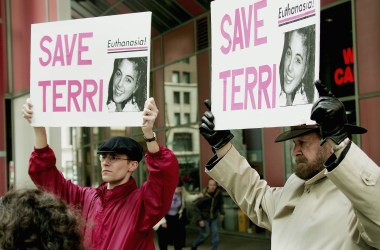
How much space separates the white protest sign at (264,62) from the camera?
2537mm

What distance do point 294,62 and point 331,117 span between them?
529mm

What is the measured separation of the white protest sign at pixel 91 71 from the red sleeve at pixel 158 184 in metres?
0.33

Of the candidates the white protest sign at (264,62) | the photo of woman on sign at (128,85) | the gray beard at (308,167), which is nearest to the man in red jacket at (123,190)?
the photo of woman on sign at (128,85)

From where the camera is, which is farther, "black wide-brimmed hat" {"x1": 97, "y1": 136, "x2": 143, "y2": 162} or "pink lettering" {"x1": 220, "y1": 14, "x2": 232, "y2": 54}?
"black wide-brimmed hat" {"x1": 97, "y1": 136, "x2": 143, "y2": 162}

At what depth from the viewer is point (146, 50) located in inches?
132

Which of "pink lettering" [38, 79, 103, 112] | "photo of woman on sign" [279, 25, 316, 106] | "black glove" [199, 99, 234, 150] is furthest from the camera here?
"pink lettering" [38, 79, 103, 112]

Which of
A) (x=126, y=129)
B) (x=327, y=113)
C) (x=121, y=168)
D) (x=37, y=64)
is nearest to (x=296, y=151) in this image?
(x=327, y=113)

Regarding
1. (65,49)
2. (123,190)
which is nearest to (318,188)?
(123,190)

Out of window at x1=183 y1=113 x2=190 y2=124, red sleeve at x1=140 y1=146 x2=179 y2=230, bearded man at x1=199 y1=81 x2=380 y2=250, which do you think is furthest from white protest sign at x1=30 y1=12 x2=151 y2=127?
window at x1=183 y1=113 x2=190 y2=124

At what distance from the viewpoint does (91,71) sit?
360cm

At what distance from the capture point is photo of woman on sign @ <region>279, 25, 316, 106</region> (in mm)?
2500

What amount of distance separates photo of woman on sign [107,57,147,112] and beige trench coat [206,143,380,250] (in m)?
0.70

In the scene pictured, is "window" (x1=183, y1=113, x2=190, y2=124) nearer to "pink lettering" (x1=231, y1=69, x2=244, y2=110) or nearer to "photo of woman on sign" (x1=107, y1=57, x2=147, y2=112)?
"photo of woman on sign" (x1=107, y1=57, x2=147, y2=112)

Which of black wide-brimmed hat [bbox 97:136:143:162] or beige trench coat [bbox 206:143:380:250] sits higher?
black wide-brimmed hat [bbox 97:136:143:162]
